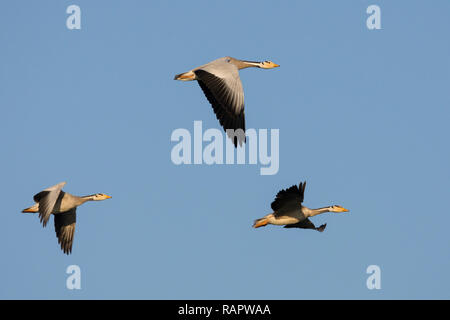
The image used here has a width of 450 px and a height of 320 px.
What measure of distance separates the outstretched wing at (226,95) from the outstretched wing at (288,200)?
2.81m

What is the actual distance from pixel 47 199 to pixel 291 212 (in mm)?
6978

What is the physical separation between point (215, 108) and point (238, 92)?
79 centimetres

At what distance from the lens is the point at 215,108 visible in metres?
24.6

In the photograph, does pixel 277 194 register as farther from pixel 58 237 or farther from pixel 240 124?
pixel 58 237

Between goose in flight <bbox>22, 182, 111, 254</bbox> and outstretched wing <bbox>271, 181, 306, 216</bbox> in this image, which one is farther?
A: goose in flight <bbox>22, 182, 111, 254</bbox>

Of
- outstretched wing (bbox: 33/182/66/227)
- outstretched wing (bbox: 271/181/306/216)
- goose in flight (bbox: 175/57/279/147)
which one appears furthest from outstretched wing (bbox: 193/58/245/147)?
outstretched wing (bbox: 33/182/66/227)

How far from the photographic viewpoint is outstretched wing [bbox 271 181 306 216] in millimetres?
26234

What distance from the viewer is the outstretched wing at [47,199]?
26438 mm

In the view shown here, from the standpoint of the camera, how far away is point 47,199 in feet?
88.7

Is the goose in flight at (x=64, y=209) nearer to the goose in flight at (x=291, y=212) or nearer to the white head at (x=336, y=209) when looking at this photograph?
the goose in flight at (x=291, y=212)

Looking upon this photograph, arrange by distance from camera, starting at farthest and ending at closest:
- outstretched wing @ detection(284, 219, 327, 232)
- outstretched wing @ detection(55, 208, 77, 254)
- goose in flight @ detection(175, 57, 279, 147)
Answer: outstretched wing @ detection(55, 208, 77, 254) < outstretched wing @ detection(284, 219, 327, 232) < goose in flight @ detection(175, 57, 279, 147)

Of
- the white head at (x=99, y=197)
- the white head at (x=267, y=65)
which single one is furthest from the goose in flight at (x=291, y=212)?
the white head at (x=99, y=197)

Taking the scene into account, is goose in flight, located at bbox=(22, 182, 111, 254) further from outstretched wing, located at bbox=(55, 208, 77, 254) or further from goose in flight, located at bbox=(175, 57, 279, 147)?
goose in flight, located at bbox=(175, 57, 279, 147)

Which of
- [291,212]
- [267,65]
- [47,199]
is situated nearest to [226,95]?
[291,212]
